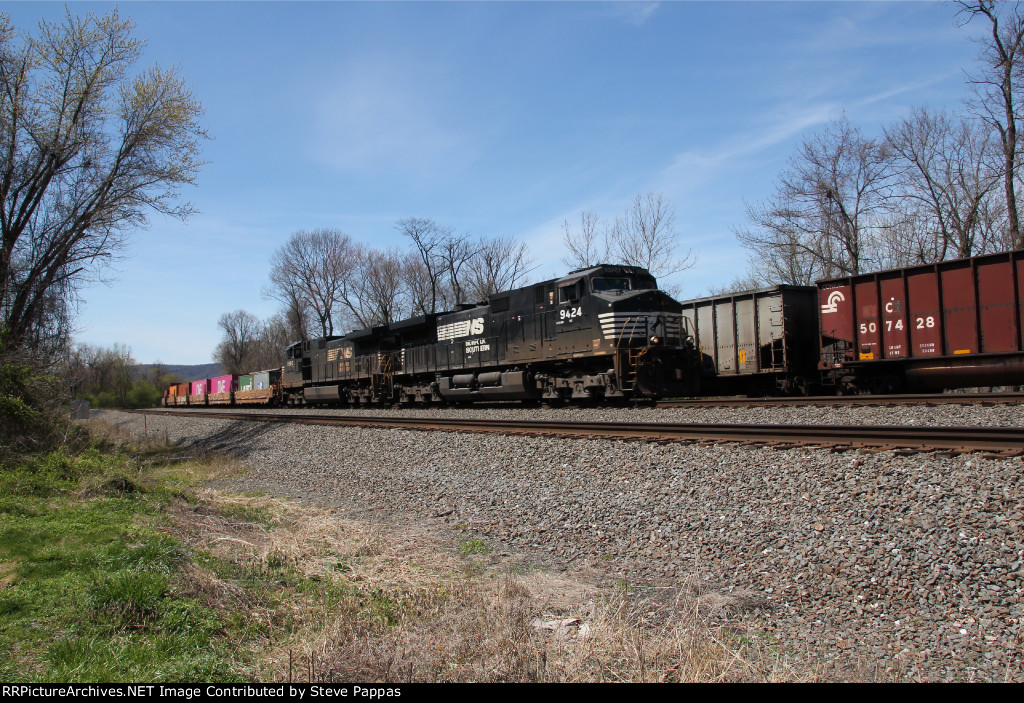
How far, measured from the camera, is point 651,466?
7.43 meters

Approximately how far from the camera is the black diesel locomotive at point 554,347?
15.2 m

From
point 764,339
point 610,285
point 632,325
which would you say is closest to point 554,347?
point 610,285

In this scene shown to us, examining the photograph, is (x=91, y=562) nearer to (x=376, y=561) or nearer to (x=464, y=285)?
(x=376, y=561)

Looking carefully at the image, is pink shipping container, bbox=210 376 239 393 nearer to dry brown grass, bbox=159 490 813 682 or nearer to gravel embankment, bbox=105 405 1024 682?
gravel embankment, bbox=105 405 1024 682

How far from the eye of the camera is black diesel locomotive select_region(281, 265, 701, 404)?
15.2 metres

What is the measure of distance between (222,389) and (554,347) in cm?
3863

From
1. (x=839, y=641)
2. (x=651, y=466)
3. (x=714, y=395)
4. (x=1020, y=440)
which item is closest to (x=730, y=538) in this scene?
(x=839, y=641)

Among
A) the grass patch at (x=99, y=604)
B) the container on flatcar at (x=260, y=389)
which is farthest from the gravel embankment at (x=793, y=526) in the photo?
the container on flatcar at (x=260, y=389)

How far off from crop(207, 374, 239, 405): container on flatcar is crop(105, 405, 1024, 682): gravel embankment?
39.7 meters

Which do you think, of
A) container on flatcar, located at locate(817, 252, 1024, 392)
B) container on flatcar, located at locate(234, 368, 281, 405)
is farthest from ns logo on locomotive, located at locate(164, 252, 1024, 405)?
container on flatcar, located at locate(234, 368, 281, 405)

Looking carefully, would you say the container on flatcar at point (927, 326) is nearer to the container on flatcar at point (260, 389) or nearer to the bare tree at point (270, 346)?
the container on flatcar at point (260, 389)

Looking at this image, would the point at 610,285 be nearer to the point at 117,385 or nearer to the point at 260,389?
the point at 260,389

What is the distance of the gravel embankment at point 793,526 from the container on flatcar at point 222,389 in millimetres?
39693

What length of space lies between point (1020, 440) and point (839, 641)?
13.5 feet
